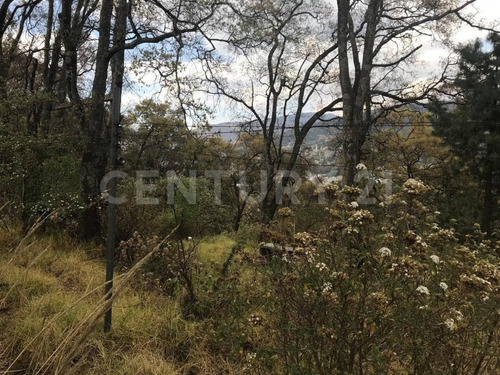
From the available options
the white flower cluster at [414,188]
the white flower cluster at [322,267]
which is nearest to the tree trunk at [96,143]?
the white flower cluster at [322,267]

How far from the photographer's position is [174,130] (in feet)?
68.9

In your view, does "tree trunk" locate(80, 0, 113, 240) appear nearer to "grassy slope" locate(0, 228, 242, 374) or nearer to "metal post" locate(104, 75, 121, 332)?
"grassy slope" locate(0, 228, 242, 374)

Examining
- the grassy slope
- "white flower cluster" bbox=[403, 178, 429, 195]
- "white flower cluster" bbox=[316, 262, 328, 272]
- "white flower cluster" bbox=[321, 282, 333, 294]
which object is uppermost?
"white flower cluster" bbox=[403, 178, 429, 195]

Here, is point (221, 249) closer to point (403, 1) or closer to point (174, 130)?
point (403, 1)

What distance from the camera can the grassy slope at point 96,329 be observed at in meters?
2.79

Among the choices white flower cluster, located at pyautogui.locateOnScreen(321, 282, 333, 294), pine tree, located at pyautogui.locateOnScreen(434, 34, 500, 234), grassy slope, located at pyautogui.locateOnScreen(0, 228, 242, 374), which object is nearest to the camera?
white flower cluster, located at pyautogui.locateOnScreen(321, 282, 333, 294)

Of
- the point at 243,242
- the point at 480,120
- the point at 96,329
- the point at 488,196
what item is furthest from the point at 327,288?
the point at 488,196

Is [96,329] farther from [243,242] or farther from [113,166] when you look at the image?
[243,242]

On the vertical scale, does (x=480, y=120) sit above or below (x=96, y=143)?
above

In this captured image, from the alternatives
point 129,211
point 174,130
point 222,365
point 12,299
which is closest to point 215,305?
point 222,365

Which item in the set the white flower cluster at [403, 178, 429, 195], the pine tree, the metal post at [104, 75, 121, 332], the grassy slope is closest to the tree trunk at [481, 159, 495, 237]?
the pine tree

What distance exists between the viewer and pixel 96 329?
10.7ft

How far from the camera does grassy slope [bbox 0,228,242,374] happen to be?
9.14ft

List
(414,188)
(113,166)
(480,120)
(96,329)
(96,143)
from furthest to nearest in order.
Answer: (480,120) < (96,143) < (96,329) < (113,166) < (414,188)
